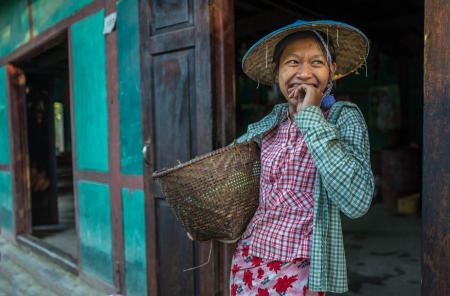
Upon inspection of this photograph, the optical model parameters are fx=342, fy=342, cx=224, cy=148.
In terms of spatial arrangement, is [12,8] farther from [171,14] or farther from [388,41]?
[388,41]

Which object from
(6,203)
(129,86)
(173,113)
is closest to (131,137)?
(129,86)

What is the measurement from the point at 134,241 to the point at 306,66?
2.25 metres

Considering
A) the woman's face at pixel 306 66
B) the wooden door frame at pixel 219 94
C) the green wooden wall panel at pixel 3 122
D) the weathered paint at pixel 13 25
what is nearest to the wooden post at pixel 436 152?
the woman's face at pixel 306 66

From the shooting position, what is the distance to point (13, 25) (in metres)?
4.85

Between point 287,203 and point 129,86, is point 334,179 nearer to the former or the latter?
point 287,203

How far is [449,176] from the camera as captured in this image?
119cm

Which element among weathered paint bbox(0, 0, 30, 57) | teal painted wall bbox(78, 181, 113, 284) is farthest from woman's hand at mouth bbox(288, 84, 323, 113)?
weathered paint bbox(0, 0, 30, 57)

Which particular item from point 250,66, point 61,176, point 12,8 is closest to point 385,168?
point 250,66

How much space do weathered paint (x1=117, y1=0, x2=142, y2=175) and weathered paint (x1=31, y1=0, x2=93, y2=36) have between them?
31.1 inches

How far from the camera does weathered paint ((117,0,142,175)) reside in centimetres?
273

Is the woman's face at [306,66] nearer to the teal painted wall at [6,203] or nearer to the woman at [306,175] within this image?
the woman at [306,175]

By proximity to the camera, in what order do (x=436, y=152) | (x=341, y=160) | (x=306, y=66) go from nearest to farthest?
1. (x=341, y=160)
2. (x=436, y=152)
3. (x=306, y=66)

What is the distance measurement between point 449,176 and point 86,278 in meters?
3.55

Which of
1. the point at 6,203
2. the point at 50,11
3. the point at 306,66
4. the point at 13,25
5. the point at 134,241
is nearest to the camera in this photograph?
the point at 306,66
